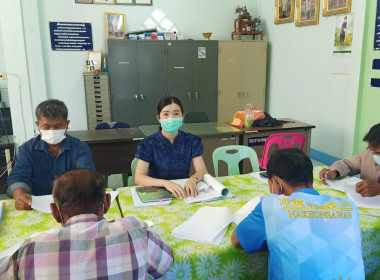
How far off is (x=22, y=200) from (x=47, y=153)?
15.2 inches

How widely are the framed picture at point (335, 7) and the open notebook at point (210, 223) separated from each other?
12.2 feet

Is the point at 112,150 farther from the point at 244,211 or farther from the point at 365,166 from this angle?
the point at 365,166

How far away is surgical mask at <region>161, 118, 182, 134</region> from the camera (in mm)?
2174

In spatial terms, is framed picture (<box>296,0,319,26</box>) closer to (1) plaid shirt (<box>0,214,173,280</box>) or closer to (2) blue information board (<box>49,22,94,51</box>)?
(2) blue information board (<box>49,22,94,51</box>)

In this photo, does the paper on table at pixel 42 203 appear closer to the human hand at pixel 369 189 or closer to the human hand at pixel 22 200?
the human hand at pixel 22 200

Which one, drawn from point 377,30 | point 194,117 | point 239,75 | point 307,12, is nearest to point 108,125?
point 194,117

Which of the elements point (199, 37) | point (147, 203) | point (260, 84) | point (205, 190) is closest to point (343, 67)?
point (260, 84)

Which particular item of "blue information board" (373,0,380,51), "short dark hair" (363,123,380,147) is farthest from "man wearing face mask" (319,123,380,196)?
"blue information board" (373,0,380,51)

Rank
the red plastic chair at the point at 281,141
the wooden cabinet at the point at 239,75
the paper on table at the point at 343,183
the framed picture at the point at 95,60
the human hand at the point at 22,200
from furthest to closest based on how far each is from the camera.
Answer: the wooden cabinet at the point at 239,75
the framed picture at the point at 95,60
the red plastic chair at the point at 281,141
the paper on table at the point at 343,183
the human hand at the point at 22,200

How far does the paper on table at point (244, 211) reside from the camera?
4.89 ft

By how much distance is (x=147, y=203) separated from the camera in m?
1.69

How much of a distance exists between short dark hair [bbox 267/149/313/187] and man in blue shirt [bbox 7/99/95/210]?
47.3 inches

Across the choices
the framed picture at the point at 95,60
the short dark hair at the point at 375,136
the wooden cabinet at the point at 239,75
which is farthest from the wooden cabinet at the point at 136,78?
the short dark hair at the point at 375,136

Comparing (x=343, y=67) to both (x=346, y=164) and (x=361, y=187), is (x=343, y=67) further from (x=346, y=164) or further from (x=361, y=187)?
(x=361, y=187)
